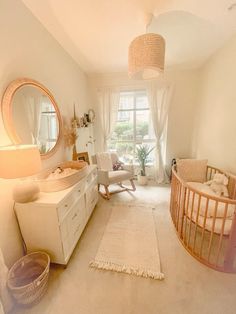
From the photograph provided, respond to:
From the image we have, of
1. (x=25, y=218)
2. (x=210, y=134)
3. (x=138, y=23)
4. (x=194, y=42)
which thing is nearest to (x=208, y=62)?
(x=194, y=42)

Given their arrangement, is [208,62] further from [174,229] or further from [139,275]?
[139,275]

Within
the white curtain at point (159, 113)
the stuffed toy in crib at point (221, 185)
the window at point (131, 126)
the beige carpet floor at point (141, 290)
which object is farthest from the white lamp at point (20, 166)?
the white curtain at point (159, 113)

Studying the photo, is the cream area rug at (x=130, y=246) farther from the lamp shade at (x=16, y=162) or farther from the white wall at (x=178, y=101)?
the white wall at (x=178, y=101)

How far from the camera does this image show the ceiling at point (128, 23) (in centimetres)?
155

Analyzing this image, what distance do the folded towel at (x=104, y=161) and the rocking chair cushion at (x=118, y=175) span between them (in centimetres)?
15

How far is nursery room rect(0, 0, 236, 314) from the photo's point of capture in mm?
1303

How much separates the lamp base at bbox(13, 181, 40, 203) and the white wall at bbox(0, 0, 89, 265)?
0.33ft

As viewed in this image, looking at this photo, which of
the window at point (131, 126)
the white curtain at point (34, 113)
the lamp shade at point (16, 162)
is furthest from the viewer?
the window at point (131, 126)

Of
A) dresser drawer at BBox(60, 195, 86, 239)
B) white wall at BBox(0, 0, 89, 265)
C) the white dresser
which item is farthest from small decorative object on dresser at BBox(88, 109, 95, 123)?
the white dresser

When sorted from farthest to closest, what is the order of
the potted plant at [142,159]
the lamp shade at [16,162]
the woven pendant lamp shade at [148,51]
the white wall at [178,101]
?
1. the potted plant at [142,159]
2. the white wall at [178,101]
3. the woven pendant lamp shade at [148,51]
4. the lamp shade at [16,162]

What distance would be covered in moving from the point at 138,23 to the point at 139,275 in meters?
2.78

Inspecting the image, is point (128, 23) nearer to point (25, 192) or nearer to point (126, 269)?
point (25, 192)

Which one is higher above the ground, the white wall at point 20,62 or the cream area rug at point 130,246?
the white wall at point 20,62

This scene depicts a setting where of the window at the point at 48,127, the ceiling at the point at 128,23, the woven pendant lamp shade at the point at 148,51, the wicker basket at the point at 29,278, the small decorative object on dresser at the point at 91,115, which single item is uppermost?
the ceiling at the point at 128,23
